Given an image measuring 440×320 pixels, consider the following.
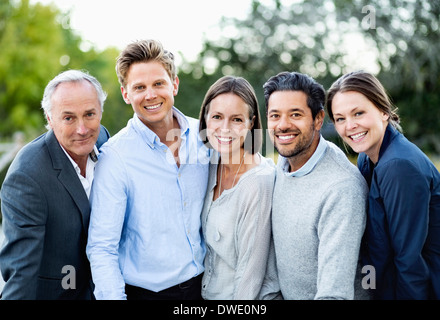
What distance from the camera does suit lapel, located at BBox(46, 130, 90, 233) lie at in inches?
105

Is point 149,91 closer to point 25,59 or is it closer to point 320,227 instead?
point 320,227

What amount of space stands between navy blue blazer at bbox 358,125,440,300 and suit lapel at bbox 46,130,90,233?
1.84 meters

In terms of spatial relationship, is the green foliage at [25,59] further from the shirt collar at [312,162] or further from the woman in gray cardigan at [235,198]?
the shirt collar at [312,162]

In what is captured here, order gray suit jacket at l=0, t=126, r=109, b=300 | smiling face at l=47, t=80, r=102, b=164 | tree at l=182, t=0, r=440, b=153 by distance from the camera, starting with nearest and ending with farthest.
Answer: gray suit jacket at l=0, t=126, r=109, b=300 < smiling face at l=47, t=80, r=102, b=164 < tree at l=182, t=0, r=440, b=153

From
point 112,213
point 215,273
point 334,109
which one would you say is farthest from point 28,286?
point 334,109

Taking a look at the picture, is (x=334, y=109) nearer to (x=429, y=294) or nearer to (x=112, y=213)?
(x=429, y=294)

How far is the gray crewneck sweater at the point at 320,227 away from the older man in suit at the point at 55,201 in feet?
4.43

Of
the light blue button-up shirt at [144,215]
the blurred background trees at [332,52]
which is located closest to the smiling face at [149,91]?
the light blue button-up shirt at [144,215]

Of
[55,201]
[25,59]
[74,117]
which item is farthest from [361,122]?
[25,59]

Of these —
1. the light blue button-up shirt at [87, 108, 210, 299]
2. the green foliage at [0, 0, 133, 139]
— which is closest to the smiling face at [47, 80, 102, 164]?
the light blue button-up shirt at [87, 108, 210, 299]

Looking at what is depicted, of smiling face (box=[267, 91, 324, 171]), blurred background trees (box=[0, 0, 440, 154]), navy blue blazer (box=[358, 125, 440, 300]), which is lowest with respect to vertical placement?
navy blue blazer (box=[358, 125, 440, 300])

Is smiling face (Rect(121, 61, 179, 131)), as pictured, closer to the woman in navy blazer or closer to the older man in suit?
the older man in suit

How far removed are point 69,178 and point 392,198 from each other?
204 cm
